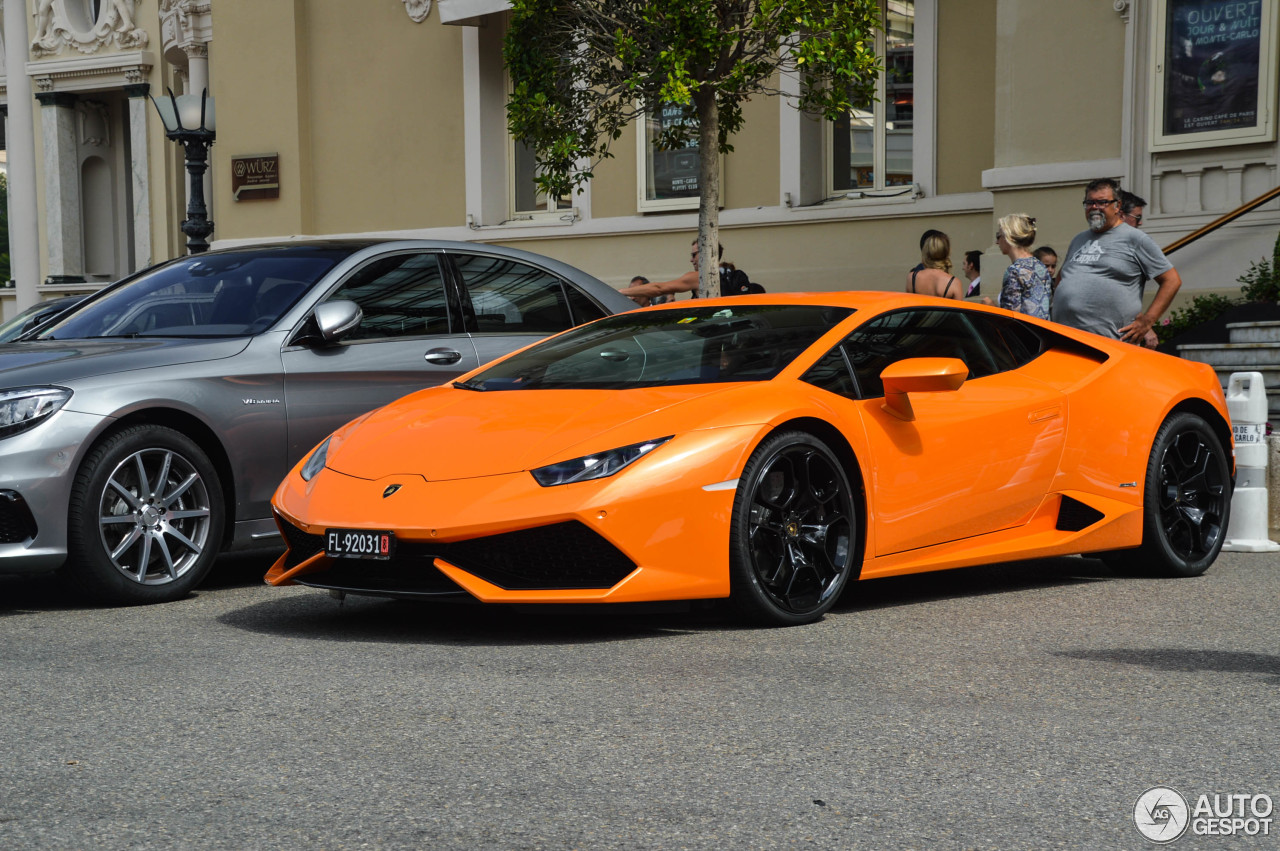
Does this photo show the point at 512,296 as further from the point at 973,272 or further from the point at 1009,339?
the point at 973,272

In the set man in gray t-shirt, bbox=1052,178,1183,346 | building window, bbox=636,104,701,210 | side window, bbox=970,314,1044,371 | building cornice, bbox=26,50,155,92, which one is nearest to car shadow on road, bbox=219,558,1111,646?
side window, bbox=970,314,1044,371

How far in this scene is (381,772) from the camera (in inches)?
138

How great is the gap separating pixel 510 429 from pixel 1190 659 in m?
2.37

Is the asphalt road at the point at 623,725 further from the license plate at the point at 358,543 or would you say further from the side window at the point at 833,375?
the side window at the point at 833,375

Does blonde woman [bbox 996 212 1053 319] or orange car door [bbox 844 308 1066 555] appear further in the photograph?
blonde woman [bbox 996 212 1053 319]

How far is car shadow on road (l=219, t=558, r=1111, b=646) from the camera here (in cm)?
518

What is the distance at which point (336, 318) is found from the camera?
654cm

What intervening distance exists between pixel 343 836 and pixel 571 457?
2.16 metres

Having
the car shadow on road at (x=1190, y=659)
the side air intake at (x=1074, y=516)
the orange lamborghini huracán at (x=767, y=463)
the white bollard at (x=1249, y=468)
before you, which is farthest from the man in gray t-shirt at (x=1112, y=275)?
the car shadow on road at (x=1190, y=659)

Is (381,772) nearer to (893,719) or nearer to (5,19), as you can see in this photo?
(893,719)

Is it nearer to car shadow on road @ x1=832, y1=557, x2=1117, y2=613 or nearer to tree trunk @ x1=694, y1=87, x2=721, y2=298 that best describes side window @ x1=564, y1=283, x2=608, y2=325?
car shadow on road @ x1=832, y1=557, x2=1117, y2=613

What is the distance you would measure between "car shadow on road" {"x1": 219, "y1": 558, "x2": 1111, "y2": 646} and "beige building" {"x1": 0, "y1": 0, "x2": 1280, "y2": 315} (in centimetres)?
803

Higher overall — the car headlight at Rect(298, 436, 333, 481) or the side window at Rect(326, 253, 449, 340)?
the side window at Rect(326, 253, 449, 340)

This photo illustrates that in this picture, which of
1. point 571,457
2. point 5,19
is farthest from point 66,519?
point 5,19
